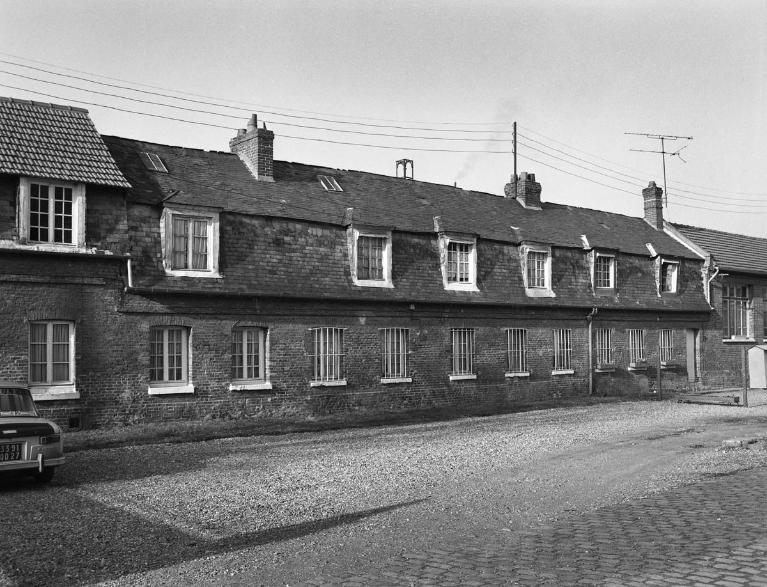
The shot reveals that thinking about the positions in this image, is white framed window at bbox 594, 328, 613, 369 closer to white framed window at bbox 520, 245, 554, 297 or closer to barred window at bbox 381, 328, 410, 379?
white framed window at bbox 520, 245, 554, 297

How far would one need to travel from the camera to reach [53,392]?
17.7 metres

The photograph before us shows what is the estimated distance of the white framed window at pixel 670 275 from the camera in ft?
114

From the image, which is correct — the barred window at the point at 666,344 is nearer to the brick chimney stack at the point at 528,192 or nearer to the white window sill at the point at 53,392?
the brick chimney stack at the point at 528,192

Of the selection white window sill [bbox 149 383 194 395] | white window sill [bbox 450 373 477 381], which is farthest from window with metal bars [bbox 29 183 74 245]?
white window sill [bbox 450 373 477 381]

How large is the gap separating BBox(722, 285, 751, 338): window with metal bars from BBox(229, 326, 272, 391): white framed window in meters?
24.8

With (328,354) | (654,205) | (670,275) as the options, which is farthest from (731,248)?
(328,354)

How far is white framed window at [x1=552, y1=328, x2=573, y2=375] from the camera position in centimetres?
2916

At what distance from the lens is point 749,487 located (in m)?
11.5

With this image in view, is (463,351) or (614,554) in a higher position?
(463,351)

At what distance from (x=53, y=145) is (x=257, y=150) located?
684 cm

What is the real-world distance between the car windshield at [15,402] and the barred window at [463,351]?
15475mm

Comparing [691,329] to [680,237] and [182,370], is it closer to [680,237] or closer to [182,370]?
[680,237]

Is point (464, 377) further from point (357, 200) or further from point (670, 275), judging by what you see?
point (670, 275)

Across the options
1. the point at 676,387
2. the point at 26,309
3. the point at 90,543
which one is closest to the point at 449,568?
the point at 90,543
